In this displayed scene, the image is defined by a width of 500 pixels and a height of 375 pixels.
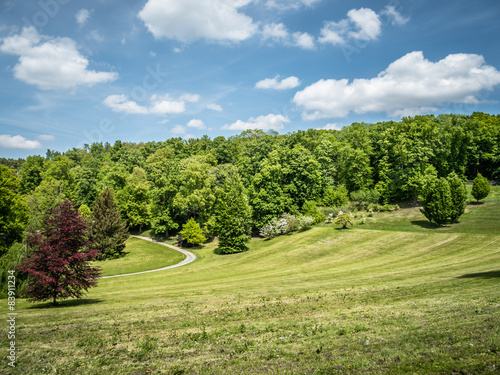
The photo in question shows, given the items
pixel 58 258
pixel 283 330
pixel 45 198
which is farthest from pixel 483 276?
pixel 45 198

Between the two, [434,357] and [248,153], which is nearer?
[434,357]

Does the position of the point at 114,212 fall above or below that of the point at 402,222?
above

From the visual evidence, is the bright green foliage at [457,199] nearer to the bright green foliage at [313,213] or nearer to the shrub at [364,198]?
the shrub at [364,198]

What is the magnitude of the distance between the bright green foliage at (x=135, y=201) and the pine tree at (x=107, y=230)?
1749 cm

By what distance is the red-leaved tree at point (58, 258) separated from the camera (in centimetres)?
1579

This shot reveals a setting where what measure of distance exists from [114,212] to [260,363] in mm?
46522

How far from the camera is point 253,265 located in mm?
35125

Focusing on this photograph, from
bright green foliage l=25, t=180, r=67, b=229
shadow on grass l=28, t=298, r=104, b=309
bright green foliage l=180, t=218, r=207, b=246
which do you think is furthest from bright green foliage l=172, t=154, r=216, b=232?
shadow on grass l=28, t=298, r=104, b=309

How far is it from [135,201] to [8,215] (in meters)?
31.2

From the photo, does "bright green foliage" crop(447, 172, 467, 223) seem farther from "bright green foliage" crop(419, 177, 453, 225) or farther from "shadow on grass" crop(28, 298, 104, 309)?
"shadow on grass" crop(28, 298, 104, 309)

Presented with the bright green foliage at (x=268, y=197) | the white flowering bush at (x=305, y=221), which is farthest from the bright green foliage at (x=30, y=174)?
the white flowering bush at (x=305, y=221)

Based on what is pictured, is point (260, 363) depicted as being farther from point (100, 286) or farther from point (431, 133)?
point (431, 133)

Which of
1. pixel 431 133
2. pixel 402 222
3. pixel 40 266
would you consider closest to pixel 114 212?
pixel 40 266

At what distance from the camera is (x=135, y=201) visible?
2692 inches
